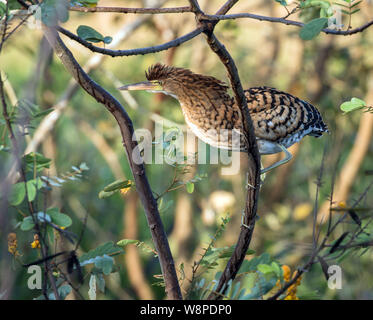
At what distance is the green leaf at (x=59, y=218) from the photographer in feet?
5.50

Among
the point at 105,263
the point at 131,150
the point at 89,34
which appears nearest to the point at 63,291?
the point at 105,263

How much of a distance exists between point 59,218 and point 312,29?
2.97 feet

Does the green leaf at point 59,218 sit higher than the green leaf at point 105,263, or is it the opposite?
the green leaf at point 59,218

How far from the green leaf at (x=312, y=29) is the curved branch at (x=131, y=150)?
0.54m

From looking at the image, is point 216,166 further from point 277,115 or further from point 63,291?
point 63,291

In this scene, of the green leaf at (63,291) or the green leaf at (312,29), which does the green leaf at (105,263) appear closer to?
the green leaf at (63,291)

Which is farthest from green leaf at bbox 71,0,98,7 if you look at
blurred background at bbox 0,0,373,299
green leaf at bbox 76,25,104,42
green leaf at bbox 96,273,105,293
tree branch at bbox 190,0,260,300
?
blurred background at bbox 0,0,373,299

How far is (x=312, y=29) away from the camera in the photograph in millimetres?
1558

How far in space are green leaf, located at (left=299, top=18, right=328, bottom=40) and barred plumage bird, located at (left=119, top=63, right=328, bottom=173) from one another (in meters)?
0.69

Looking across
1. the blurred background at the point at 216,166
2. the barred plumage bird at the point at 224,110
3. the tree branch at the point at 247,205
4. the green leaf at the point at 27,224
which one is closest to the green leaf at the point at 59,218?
the green leaf at the point at 27,224

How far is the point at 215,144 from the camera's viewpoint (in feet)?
7.39

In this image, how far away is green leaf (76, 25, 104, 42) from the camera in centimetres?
151
